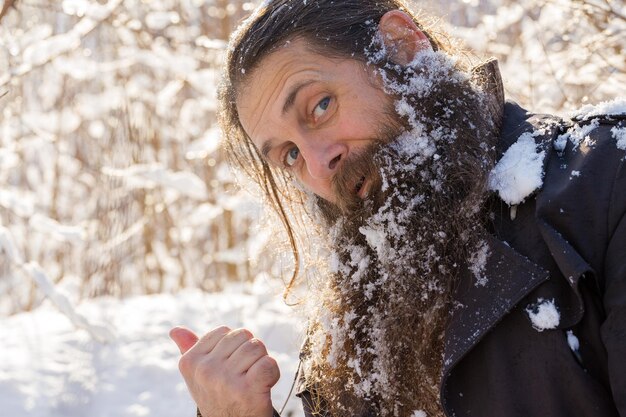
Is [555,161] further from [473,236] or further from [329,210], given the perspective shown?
[329,210]

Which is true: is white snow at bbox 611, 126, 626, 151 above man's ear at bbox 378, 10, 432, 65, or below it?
below

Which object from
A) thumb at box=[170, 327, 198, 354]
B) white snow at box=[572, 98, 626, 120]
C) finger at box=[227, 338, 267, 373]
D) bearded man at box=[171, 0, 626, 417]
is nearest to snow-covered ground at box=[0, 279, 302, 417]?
thumb at box=[170, 327, 198, 354]

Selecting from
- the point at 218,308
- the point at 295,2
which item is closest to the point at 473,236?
the point at 295,2

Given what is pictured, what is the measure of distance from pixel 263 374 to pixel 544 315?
0.77 metres

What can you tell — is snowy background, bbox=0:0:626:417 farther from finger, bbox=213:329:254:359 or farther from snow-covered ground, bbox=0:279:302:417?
finger, bbox=213:329:254:359

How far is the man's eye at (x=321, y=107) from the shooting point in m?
1.68

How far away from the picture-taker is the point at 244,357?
1.85 meters

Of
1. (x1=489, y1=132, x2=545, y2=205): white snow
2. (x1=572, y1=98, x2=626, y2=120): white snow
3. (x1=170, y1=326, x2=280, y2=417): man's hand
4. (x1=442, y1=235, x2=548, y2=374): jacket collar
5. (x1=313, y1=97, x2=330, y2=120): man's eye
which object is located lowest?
(x1=442, y1=235, x2=548, y2=374): jacket collar

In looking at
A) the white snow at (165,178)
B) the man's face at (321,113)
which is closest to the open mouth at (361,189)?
the man's face at (321,113)

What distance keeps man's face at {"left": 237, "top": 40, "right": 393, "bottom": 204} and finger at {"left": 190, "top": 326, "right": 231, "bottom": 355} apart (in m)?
0.46

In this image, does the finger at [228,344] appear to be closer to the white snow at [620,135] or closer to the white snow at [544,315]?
the white snow at [544,315]

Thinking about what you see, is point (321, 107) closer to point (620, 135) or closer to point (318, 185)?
point (318, 185)

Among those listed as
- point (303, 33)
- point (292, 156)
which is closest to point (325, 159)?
point (292, 156)

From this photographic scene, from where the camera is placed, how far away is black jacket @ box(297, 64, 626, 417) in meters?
1.32
